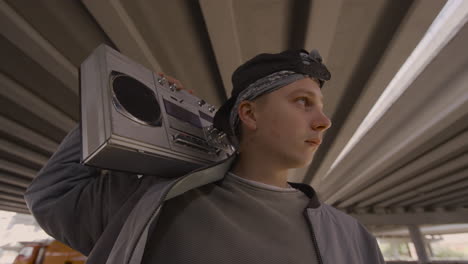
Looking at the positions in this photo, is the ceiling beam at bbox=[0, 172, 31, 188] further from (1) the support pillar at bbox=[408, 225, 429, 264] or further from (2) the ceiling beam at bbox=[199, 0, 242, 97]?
(1) the support pillar at bbox=[408, 225, 429, 264]

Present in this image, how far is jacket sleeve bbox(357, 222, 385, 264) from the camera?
3.58ft

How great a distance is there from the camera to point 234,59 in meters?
2.19

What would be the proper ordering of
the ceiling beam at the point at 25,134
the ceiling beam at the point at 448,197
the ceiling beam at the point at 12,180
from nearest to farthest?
the ceiling beam at the point at 25,134 → the ceiling beam at the point at 12,180 → the ceiling beam at the point at 448,197

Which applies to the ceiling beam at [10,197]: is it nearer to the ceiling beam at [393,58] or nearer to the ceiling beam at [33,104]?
the ceiling beam at [33,104]

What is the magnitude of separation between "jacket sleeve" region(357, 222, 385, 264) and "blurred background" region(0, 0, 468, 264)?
1.48 metres

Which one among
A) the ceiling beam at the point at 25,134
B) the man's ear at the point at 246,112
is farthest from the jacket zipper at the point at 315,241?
the ceiling beam at the point at 25,134

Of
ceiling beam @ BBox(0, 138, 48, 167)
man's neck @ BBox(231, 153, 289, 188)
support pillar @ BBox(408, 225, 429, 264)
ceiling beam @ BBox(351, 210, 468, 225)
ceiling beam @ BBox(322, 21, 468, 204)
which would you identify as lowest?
support pillar @ BBox(408, 225, 429, 264)

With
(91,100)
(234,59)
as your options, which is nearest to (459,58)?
(234,59)

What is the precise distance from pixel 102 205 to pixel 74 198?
0.38ft

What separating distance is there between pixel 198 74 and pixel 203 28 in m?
0.56

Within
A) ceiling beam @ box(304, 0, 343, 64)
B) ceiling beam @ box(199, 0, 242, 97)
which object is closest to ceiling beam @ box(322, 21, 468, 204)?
ceiling beam @ box(304, 0, 343, 64)

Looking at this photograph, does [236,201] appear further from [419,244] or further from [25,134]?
[419,244]

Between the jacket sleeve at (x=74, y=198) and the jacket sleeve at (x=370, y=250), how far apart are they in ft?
3.59

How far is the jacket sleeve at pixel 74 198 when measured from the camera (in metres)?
0.98
